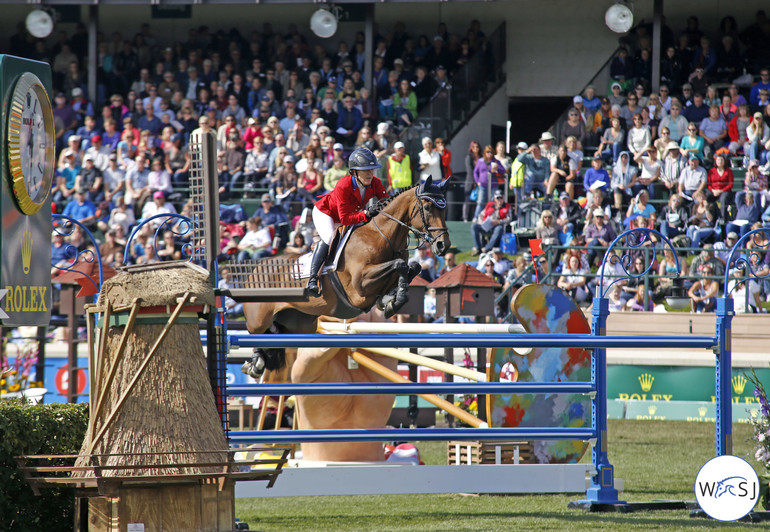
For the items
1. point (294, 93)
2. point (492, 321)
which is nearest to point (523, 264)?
point (492, 321)

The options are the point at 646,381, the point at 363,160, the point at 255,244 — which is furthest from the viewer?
the point at 255,244

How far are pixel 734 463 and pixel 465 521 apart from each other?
69.2 inches

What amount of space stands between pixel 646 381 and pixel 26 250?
368 inches

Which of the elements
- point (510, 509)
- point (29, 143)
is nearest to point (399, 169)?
point (510, 509)

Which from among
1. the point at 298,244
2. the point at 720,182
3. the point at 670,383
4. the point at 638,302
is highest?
the point at 720,182

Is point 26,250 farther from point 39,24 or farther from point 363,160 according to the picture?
point 39,24

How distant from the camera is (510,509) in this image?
7562 mm

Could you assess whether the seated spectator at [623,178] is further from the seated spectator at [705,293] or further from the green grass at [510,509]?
the green grass at [510,509]

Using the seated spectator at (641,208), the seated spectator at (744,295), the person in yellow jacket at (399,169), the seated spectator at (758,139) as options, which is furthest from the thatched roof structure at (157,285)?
the seated spectator at (758,139)

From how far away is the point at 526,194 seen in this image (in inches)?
636

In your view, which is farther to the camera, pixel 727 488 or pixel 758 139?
pixel 758 139

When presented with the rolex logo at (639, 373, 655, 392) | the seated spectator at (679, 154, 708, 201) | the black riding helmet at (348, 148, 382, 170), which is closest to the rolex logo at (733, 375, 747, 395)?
the rolex logo at (639, 373, 655, 392)

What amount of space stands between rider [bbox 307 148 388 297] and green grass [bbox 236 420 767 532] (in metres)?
Result: 1.67

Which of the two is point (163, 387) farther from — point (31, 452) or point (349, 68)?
point (349, 68)
